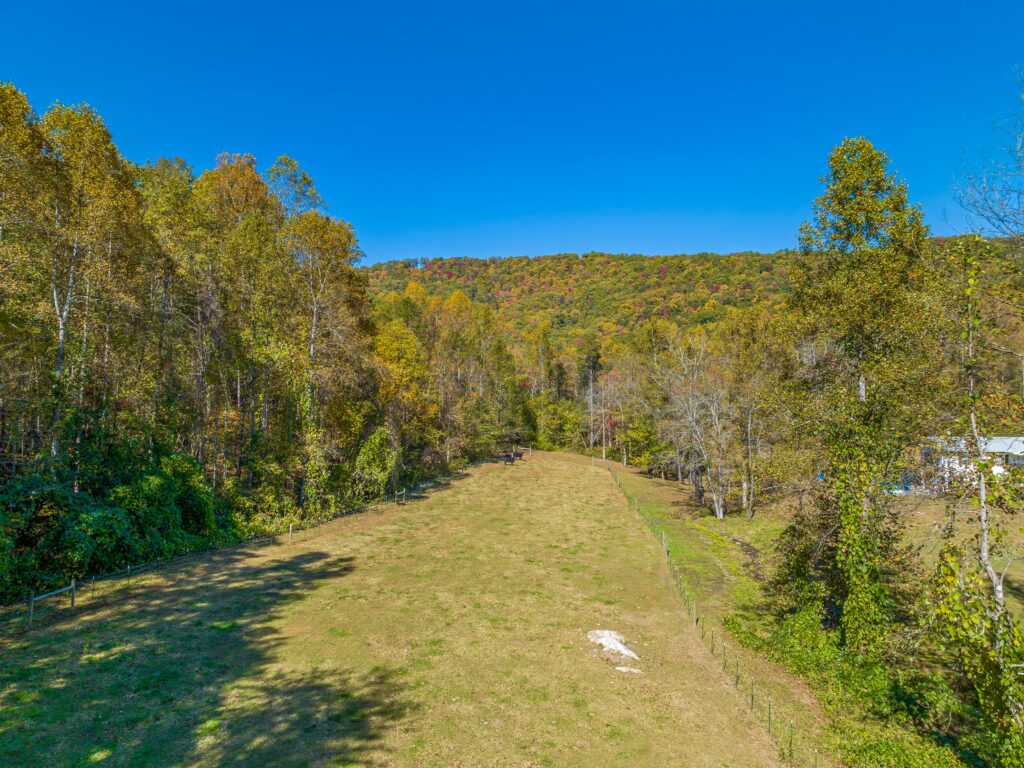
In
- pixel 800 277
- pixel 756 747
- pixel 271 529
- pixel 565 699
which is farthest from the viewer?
pixel 271 529

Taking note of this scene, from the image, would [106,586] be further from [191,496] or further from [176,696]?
[176,696]

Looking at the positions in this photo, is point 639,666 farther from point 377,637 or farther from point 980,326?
point 980,326

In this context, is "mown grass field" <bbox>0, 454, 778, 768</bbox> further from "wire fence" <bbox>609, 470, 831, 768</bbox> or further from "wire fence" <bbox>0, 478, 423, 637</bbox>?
"wire fence" <bbox>0, 478, 423, 637</bbox>

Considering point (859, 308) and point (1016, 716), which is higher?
point (859, 308)

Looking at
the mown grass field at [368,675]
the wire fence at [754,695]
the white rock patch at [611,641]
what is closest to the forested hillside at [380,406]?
the wire fence at [754,695]

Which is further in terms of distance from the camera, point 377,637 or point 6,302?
point 6,302

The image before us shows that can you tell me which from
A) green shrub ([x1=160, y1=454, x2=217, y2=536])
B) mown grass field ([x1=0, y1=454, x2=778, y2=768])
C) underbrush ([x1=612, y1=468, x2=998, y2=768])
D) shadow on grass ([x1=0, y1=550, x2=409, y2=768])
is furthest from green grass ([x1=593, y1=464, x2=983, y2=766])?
green shrub ([x1=160, y1=454, x2=217, y2=536])

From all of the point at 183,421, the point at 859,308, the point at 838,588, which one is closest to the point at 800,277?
the point at 859,308
